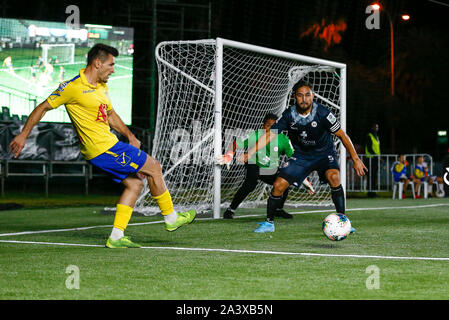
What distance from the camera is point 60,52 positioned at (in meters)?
21.8

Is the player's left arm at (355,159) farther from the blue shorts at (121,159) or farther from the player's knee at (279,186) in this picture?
the blue shorts at (121,159)

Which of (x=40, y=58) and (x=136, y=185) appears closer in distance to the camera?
(x=136, y=185)

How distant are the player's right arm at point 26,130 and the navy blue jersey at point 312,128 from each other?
2.84 metres

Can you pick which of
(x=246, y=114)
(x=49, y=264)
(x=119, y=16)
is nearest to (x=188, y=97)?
(x=246, y=114)

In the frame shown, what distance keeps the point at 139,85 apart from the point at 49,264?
749 inches

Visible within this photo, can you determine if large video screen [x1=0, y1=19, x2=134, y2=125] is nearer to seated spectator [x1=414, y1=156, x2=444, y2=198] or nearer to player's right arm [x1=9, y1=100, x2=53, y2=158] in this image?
seated spectator [x1=414, y1=156, x2=444, y2=198]

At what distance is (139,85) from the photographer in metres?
24.4

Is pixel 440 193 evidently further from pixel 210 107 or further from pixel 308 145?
pixel 308 145

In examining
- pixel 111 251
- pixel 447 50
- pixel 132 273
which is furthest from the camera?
pixel 447 50

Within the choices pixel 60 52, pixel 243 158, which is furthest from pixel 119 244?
pixel 60 52

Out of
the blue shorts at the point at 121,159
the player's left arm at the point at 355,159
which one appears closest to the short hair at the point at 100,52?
the blue shorts at the point at 121,159

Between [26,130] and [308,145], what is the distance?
339cm

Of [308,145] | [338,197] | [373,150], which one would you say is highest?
[373,150]
